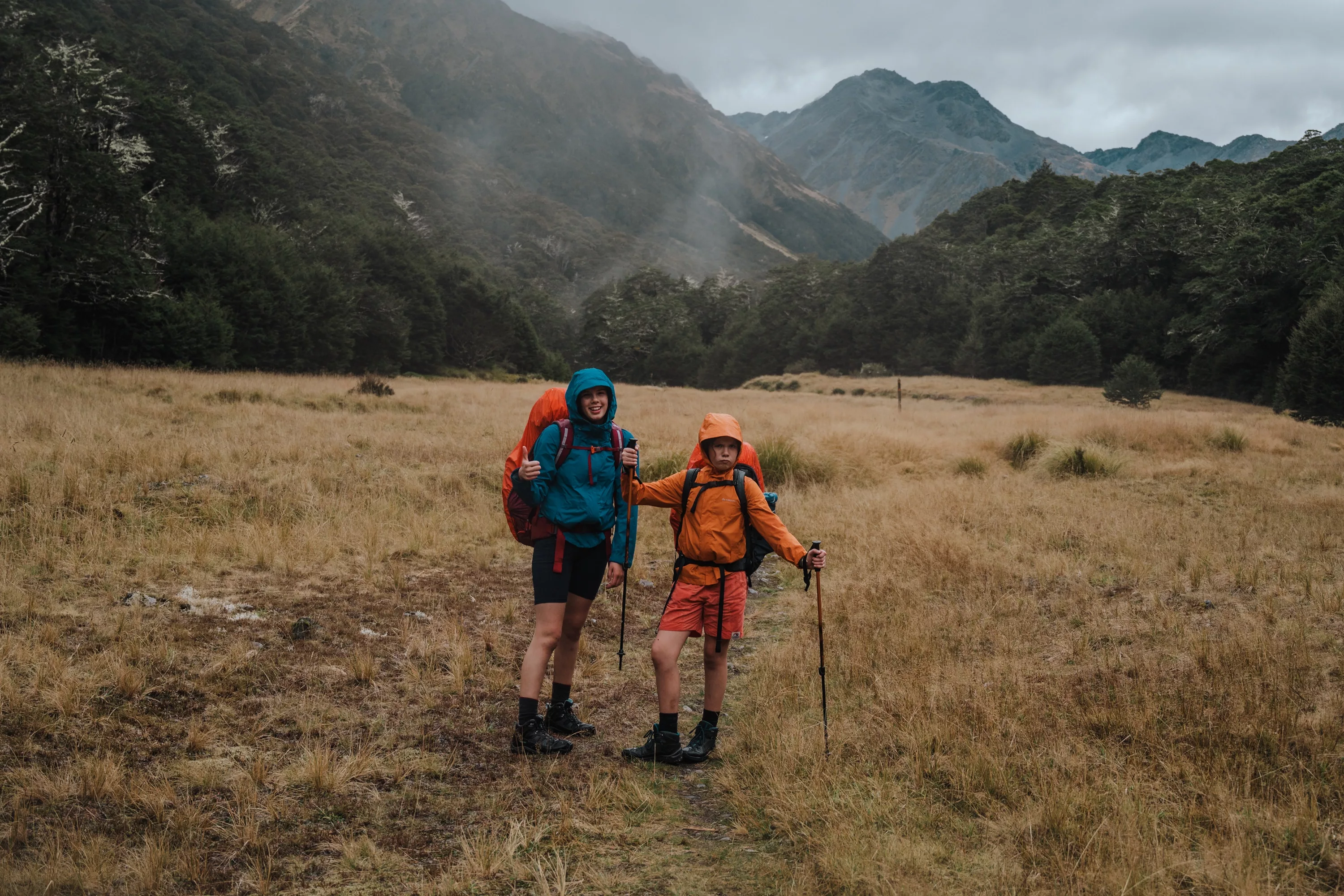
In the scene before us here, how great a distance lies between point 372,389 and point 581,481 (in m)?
20.8

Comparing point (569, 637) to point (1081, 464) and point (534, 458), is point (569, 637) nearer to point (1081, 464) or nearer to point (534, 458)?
point (534, 458)

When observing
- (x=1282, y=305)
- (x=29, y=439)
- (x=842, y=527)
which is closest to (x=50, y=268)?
(x=29, y=439)

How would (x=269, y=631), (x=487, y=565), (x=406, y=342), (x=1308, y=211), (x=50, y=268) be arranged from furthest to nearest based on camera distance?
(x=406, y=342)
(x=1308, y=211)
(x=50, y=268)
(x=487, y=565)
(x=269, y=631)

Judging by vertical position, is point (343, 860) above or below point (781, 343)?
below

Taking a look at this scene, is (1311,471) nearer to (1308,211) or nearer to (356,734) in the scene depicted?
(356,734)

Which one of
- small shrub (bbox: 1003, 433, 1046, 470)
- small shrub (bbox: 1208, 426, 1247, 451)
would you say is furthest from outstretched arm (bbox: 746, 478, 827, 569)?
small shrub (bbox: 1208, 426, 1247, 451)

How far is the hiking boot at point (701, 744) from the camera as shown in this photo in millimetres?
4258

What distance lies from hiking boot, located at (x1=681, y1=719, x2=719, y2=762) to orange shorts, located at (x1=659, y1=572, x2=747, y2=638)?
0.57 m

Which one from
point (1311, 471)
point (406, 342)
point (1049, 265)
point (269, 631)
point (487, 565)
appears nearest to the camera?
point (269, 631)

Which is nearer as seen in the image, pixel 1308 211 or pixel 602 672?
pixel 602 672

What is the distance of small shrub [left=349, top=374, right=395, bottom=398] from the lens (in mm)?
21844

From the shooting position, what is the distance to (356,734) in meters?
4.19

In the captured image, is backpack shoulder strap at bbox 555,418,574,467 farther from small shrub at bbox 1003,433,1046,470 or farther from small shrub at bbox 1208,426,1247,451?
small shrub at bbox 1208,426,1247,451

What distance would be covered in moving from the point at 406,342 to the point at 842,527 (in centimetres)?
4979
